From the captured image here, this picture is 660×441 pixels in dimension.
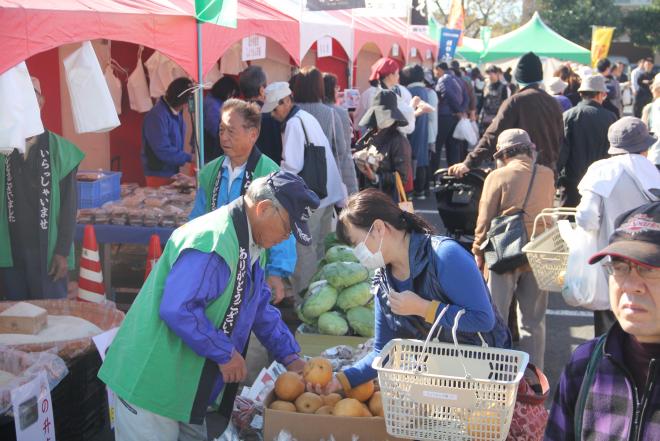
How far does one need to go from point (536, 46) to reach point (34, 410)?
83.1 feet

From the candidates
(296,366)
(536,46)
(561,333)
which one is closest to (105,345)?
(296,366)

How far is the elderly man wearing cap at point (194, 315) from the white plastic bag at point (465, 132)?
35.4ft

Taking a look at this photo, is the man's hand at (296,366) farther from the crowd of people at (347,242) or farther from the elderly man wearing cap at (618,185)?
the elderly man wearing cap at (618,185)

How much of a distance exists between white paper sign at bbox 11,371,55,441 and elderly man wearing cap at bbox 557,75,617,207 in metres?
5.34

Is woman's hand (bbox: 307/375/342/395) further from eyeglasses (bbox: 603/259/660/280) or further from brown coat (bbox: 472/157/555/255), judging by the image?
brown coat (bbox: 472/157/555/255)

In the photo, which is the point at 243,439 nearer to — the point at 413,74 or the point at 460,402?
the point at 460,402

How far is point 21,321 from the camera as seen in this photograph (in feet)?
14.3

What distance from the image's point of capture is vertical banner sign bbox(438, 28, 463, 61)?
22.3m

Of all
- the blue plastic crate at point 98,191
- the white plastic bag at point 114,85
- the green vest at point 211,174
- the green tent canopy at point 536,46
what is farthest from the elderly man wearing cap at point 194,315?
the green tent canopy at point 536,46

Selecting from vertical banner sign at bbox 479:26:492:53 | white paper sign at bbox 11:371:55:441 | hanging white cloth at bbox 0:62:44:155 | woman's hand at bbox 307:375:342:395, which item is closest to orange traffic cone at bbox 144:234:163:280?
hanging white cloth at bbox 0:62:44:155

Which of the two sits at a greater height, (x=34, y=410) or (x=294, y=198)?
(x=294, y=198)

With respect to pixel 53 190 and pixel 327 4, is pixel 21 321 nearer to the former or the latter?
pixel 53 190

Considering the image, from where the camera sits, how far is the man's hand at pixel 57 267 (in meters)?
5.18

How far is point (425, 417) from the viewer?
257cm
